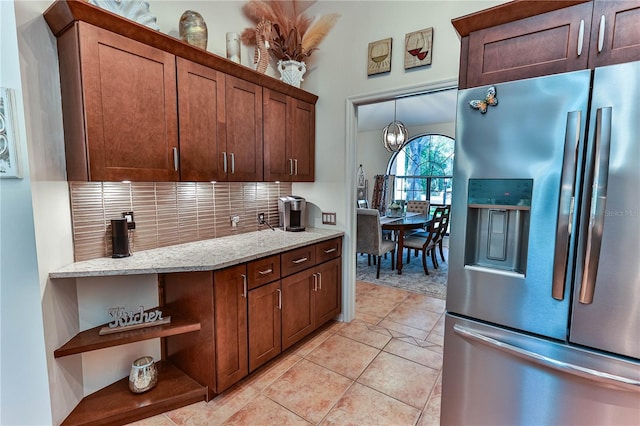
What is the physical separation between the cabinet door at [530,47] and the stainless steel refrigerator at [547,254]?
9 cm

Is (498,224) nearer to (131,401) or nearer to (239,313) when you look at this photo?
(239,313)

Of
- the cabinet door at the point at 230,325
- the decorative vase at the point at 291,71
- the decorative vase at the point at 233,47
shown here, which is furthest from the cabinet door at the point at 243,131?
the cabinet door at the point at 230,325

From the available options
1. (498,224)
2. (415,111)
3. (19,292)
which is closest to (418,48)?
(498,224)

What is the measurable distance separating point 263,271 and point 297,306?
526 mm

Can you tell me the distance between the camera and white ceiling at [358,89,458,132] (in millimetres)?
5312

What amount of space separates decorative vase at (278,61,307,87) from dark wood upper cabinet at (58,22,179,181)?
1.11 metres

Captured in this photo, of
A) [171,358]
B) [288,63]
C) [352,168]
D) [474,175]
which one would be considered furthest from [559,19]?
[171,358]

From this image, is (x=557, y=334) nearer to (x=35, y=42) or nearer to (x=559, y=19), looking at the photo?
(x=559, y=19)

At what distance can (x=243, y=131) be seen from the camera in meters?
2.24

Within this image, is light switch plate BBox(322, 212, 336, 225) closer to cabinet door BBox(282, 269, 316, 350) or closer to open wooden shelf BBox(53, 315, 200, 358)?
cabinet door BBox(282, 269, 316, 350)

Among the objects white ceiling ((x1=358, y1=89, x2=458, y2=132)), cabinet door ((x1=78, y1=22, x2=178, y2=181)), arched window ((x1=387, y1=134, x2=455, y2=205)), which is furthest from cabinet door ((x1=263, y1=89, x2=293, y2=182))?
arched window ((x1=387, y1=134, x2=455, y2=205))

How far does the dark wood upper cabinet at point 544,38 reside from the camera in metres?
1.08

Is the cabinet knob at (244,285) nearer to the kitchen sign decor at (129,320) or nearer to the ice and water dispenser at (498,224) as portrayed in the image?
the kitchen sign decor at (129,320)

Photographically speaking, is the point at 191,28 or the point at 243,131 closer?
the point at 191,28
